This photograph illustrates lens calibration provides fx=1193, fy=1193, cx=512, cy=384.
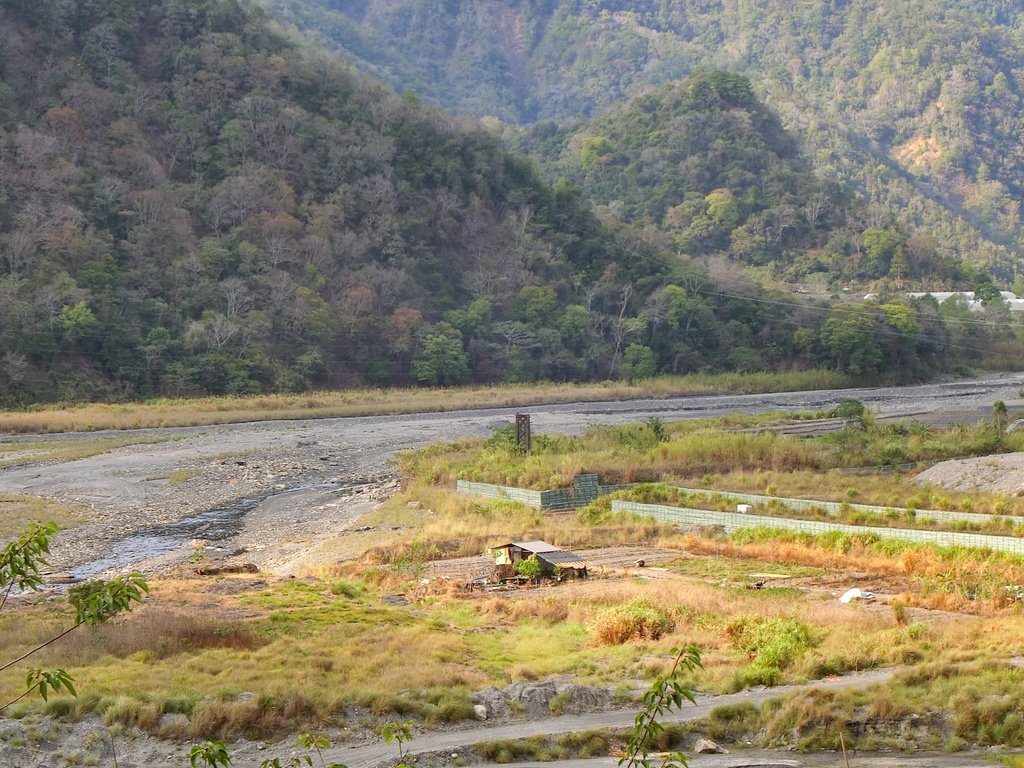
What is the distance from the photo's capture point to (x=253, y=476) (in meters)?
45.3

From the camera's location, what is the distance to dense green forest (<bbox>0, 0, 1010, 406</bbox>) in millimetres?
72562

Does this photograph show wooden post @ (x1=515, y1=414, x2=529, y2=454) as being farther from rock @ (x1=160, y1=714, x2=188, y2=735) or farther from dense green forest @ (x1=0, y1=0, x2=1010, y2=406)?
dense green forest @ (x1=0, y1=0, x2=1010, y2=406)

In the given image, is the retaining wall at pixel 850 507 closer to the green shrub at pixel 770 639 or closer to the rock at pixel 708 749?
the green shrub at pixel 770 639

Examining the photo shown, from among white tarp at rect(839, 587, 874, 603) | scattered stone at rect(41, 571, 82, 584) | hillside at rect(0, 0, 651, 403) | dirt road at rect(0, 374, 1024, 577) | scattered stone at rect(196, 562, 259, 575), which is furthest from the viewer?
hillside at rect(0, 0, 651, 403)

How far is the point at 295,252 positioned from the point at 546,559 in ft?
212

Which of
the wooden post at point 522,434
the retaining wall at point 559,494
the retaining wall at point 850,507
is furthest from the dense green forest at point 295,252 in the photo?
the retaining wall at point 850,507

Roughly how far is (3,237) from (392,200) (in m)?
33.8

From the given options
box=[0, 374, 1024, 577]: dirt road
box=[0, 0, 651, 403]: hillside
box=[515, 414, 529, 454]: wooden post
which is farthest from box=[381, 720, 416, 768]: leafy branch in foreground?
box=[0, 0, 651, 403]: hillside

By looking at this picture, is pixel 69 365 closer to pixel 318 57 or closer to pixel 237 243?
pixel 237 243

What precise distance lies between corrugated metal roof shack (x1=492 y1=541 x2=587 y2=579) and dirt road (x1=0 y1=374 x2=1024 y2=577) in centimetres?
630

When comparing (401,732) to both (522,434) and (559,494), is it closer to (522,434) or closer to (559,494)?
(559,494)

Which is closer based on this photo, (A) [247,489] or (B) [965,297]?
(A) [247,489]

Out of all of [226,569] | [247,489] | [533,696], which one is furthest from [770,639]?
[247,489]

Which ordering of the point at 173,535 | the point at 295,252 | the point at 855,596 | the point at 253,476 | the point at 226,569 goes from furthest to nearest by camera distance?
the point at 295,252, the point at 253,476, the point at 173,535, the point at 226,569, the point at 855,596
